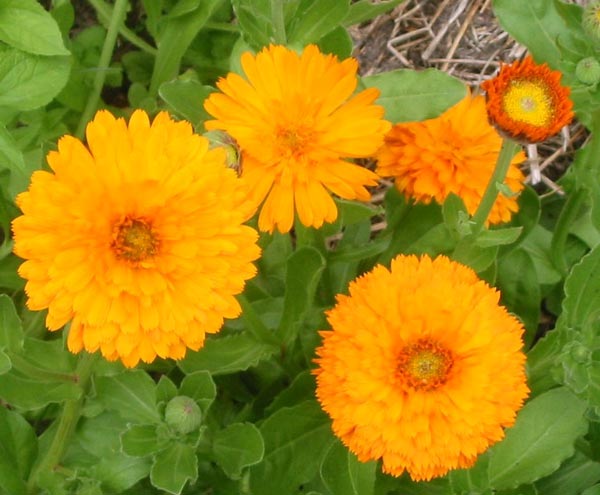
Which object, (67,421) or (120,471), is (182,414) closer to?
(120,471)

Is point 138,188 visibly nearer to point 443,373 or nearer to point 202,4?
point 443,373

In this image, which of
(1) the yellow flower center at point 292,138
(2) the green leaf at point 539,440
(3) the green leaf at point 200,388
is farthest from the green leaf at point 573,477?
(1) the yellow flower center at point 292,138

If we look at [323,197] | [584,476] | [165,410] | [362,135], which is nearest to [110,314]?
[165,410]

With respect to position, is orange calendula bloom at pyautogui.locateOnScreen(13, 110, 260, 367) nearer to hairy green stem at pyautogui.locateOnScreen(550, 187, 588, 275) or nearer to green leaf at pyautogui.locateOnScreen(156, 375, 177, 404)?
green leaf at pyautogui.locateOnScreen(156, 375, 177, 404)

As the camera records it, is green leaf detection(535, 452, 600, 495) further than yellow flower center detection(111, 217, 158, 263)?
Yes

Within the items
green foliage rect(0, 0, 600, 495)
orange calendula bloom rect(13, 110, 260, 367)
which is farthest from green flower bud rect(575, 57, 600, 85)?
orange calendula bloom rect(13, 110, 260, 367)

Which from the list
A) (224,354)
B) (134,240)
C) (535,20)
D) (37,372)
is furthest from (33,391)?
(535,20)
